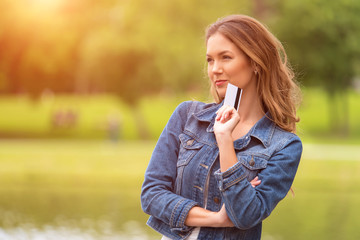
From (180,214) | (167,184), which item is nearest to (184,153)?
(167,184)

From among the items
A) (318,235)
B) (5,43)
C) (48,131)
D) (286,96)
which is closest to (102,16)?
(5,43)

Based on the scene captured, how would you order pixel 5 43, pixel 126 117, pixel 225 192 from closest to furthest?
pixel 225 192 < pixel 5 43 < pixel 126 117

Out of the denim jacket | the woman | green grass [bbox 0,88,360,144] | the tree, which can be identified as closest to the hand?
the woman

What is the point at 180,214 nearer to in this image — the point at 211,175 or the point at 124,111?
the point at 211,175

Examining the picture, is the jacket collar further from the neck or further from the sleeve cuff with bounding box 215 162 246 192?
the sleeve cuff with bounding box 215 162 246 192

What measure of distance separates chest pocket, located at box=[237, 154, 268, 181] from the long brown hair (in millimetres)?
201

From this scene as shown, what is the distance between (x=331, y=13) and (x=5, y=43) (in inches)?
570

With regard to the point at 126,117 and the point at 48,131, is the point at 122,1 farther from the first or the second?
the point at 126,117

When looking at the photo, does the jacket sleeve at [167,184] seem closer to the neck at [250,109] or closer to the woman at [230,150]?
the woman at [230,150]

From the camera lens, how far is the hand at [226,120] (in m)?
2.58

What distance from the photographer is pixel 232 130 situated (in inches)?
102

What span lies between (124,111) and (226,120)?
44559 millimetres

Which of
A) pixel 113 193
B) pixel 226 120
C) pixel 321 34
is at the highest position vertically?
pixel 321 34

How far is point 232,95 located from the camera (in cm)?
266
